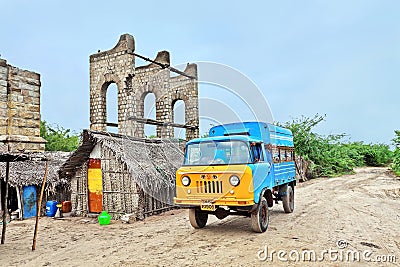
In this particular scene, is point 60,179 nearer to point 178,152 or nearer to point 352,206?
point 178,152

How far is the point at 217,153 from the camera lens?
866 centimetres

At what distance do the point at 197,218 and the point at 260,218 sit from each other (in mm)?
1740

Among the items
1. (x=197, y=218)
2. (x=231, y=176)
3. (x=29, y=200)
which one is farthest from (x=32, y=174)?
(x=231, y=176)

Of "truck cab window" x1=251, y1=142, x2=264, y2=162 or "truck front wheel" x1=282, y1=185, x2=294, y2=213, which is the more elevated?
"truck cab window" x1=251, y1=142, x2=264, y2=162

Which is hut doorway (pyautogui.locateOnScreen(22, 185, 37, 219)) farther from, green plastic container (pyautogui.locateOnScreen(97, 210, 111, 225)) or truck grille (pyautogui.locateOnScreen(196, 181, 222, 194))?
truck grille (pyautogui.locateOnScreen(196, 181, 222, 194))

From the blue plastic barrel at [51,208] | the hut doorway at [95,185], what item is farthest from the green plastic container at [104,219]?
the blue plastic barrel at [51,208]

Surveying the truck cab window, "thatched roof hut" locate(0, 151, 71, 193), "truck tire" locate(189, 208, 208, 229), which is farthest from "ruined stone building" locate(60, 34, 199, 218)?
the truck cab window

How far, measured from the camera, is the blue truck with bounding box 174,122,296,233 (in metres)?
7.89

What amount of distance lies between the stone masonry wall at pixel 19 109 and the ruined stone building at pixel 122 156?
8.16 feet

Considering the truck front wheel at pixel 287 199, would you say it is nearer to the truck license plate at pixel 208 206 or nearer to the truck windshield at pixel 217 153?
the truck windshield at pixel 217 153

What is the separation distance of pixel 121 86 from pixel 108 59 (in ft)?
5.38

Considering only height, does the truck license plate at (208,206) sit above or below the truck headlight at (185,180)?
below

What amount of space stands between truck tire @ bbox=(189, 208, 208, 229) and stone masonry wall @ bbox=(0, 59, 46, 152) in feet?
26.1

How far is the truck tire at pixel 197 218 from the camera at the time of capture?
9.07m
